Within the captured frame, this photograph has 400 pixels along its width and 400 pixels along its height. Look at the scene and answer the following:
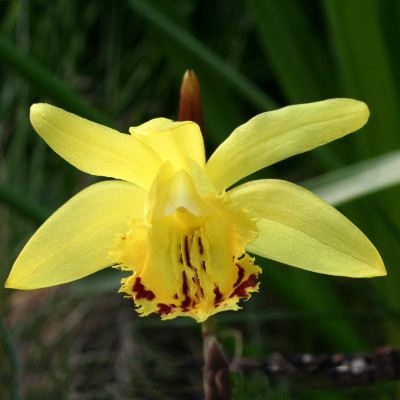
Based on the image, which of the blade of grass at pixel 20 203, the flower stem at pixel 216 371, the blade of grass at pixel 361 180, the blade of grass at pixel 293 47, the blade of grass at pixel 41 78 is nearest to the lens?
the flower stem at pixel 216 371

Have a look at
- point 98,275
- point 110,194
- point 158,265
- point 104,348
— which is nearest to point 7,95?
point 98,275

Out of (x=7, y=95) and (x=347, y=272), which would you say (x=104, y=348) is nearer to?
(x=7, y=95)

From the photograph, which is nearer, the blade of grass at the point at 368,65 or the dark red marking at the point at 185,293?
the dark red marking at the point at 185,293

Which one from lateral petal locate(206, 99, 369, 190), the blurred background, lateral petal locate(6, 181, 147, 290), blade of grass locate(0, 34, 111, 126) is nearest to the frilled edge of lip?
lateral petal locate(6, 181, 147, 290)

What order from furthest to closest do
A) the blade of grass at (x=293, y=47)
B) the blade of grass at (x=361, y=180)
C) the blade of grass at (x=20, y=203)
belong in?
1. the blade of grass at (x=293, y=47)
2. the blade of grass at (x=20, y=203)
3. the blade of grass at (x=361, y=180)

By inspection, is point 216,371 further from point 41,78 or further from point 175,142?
point 41,78

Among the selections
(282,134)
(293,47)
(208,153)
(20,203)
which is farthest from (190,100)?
(208,153)

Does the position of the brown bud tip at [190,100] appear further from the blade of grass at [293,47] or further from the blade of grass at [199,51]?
the blade of grass at [293,47]

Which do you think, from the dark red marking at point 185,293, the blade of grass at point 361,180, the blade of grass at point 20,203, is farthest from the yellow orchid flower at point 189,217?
the blade of grass at point 20,203
